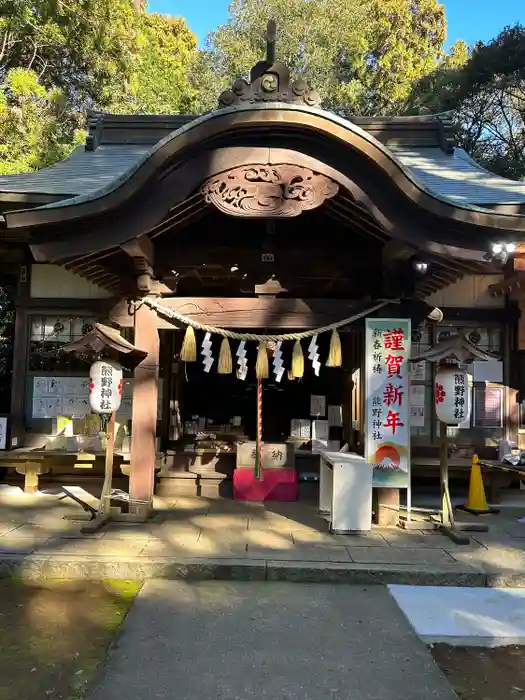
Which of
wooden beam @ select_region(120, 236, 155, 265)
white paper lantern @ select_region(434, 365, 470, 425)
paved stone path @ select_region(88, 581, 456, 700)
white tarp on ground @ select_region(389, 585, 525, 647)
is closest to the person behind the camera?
paved stone path @ select_region(88, 581, 456, 700)

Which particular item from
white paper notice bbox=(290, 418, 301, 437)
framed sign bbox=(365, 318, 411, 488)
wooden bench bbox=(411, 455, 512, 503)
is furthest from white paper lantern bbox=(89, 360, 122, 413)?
white paper notice bbox=(290, 418, 301, 437)

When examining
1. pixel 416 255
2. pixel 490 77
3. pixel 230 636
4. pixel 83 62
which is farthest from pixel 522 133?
pixel 230 636

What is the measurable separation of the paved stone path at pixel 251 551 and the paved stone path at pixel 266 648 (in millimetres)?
209

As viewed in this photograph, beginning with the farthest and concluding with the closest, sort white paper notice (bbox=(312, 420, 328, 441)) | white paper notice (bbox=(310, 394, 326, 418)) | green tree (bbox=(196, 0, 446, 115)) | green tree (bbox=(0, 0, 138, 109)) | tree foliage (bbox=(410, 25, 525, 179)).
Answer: green tree (bbox=(196, 0, 446, 115)), tree foliage (bbox=(410, 25, 525, 179)), green tree (bbox=(0, 0, 138, 109)), white paper notice (bbox=(310, 394, 326, 418)), white paper notice (bbox=(312, 420, 328, 441))

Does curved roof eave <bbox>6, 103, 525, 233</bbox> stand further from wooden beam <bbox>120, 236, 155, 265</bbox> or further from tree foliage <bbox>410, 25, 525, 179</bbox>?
tree foliage <bbox>410, 25, 525, 179</bbox>

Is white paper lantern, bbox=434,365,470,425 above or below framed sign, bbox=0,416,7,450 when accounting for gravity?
above

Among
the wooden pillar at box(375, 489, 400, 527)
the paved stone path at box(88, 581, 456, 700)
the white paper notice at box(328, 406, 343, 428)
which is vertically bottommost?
the paved stone path at box(88, 581, 456, 700)

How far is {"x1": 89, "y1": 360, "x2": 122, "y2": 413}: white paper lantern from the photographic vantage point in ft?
22.6

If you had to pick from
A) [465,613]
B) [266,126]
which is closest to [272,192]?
[266,126]

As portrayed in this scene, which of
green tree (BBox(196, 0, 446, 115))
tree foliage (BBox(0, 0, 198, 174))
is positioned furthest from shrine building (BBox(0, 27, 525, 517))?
green tree (BBox(196, 0, 446, 115))

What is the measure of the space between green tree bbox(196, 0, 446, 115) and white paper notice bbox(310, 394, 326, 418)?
2205 centimetres

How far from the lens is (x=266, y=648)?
166 inches

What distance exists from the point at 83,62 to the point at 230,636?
20274 mm

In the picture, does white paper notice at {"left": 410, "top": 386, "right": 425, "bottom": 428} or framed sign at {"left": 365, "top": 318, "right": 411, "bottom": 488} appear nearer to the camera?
framed sign at {"left": 365, "top": 318, "right": 411, "bottom": 488}
